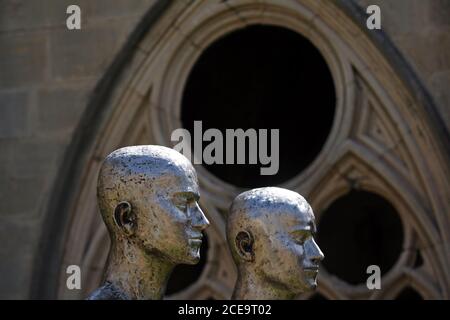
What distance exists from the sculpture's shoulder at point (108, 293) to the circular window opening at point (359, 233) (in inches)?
250

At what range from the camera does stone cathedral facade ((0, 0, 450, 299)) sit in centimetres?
1143

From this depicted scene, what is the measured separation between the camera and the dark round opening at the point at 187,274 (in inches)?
481

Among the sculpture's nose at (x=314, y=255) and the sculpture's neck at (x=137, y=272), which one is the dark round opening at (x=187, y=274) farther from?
the sculpture's neck at (x=137, y=272)

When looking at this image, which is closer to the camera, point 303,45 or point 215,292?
point 215,292

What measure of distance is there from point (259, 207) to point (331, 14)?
11.2ft

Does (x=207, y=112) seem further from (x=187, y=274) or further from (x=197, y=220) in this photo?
(x=197, y=220)

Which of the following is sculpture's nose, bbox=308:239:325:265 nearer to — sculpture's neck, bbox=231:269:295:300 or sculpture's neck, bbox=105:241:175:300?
sculpture's neck, bbox=231:269:295:300

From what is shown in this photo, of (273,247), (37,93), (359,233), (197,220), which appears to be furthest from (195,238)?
(359,233)

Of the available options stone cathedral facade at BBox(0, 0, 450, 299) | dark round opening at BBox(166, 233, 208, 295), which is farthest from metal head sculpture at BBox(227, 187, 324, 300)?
dark round opening at BBox(166, 233, 208, 295)

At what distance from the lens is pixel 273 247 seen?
28.1ft
